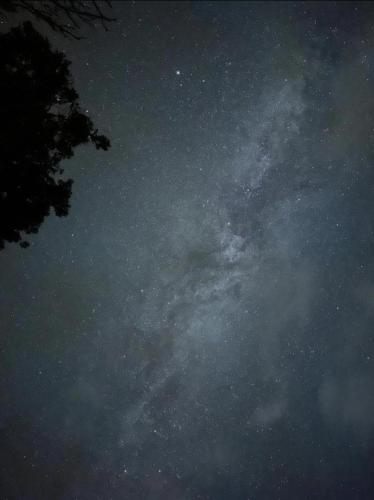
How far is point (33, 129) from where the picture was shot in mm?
4152

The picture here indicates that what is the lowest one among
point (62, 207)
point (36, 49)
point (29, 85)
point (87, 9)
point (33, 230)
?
point (33, 230)

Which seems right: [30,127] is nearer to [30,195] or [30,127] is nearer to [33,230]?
[30,195]

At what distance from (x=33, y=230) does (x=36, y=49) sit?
2.25 meters

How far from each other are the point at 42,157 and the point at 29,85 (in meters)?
0.83

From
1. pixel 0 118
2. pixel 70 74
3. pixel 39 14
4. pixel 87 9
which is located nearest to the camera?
pixel 0 118

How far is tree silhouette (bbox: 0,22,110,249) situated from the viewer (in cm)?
398

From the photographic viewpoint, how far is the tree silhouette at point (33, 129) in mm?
3984

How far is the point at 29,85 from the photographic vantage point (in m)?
4.09

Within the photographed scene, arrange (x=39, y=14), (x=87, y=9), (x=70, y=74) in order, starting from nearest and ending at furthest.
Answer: (x=39, y=14), (x=70, y=74), (x=87, y=9)

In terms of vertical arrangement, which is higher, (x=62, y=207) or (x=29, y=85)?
(x=29, y=85)

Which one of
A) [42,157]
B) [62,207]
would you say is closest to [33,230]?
[62,207]

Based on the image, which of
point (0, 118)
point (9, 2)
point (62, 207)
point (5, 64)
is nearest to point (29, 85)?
point (5, 64)

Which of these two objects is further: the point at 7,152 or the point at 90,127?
the point at 90,127

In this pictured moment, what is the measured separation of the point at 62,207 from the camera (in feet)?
15.5
